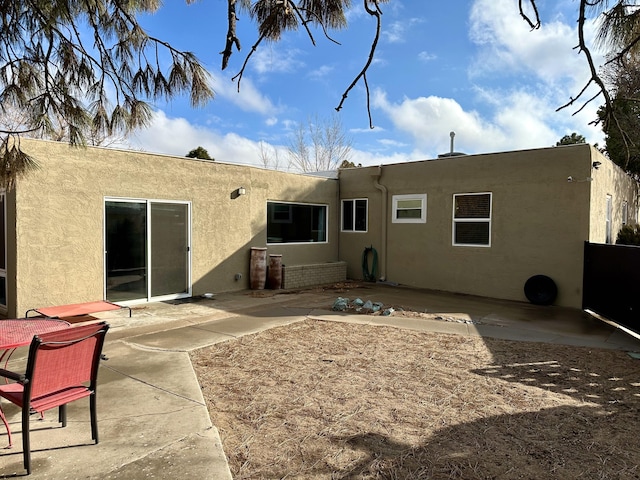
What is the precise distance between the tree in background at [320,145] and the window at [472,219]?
693 inches

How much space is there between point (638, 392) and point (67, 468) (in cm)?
512

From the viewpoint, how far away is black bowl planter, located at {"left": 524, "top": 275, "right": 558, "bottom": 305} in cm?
918

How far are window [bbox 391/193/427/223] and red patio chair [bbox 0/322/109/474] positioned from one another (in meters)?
9.65

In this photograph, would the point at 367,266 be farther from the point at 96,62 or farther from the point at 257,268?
the point at 96,62

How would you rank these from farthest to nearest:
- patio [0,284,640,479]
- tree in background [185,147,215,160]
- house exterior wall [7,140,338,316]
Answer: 1. tree in background [185,147,215,160]
2. house exterior wall [7,140,338,316]
3. patio [0,284,640,479]

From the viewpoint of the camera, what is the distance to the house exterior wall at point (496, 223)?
9031 mm

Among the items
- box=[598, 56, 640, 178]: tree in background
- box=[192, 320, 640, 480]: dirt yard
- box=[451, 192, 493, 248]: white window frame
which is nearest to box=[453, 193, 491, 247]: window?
box=[451, 192, 493, 248]: white window frame

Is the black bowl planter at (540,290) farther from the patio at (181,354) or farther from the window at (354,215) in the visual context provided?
the window at (354,215)

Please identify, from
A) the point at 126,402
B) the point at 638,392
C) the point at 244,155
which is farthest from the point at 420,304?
the point at 244,155

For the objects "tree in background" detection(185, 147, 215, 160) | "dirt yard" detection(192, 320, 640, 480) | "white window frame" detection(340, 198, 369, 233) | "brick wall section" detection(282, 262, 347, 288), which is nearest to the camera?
"dirt yard" detection(192, 320, 640, 480)

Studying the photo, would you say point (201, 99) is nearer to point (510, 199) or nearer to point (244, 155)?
point (510, 199)

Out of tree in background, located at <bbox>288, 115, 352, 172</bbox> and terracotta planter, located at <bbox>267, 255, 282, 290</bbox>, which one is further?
tree in background, located at <bbox>288, 115, 352, 172</bbox>

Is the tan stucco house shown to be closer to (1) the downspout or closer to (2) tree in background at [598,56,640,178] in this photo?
(1) the downspout

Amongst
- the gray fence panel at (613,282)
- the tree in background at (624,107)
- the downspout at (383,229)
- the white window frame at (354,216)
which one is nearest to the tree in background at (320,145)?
the white window frame at (354,216)
